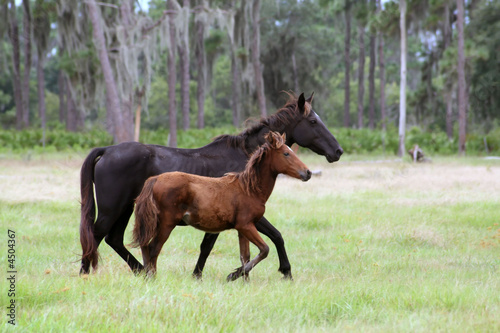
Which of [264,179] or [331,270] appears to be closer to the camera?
[264,179]

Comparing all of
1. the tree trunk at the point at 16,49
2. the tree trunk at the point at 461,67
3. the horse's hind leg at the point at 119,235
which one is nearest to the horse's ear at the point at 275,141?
the horse's hind leg at the point at 119,235

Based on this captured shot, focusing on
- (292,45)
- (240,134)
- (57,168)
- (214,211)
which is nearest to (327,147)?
(240,134)

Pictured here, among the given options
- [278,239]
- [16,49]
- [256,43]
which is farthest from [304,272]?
[16,49]

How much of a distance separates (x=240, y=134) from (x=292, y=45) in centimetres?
3674

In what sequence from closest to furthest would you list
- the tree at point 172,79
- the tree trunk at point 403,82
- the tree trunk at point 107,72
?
1. the tree trunk at point 107,72
2. the tree at point 172,79
3. the tree trunk at point 403,82

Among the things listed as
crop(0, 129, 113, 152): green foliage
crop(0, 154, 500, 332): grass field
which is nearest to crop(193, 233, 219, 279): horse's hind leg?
crop(0, 154, 500, 332): grass field

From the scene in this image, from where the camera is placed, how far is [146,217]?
5.05 metres

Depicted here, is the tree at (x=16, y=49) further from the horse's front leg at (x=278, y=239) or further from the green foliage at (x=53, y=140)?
the horse's front leg at (x=278, y=239)

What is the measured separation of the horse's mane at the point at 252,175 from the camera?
17.5 feet

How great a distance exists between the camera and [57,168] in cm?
1830

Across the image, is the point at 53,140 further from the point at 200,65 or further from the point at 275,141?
the point at 275,141

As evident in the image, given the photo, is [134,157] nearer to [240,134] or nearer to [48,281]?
[240,134]

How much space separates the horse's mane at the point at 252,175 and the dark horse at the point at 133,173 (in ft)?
1.90

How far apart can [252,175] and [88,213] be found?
1910mm
